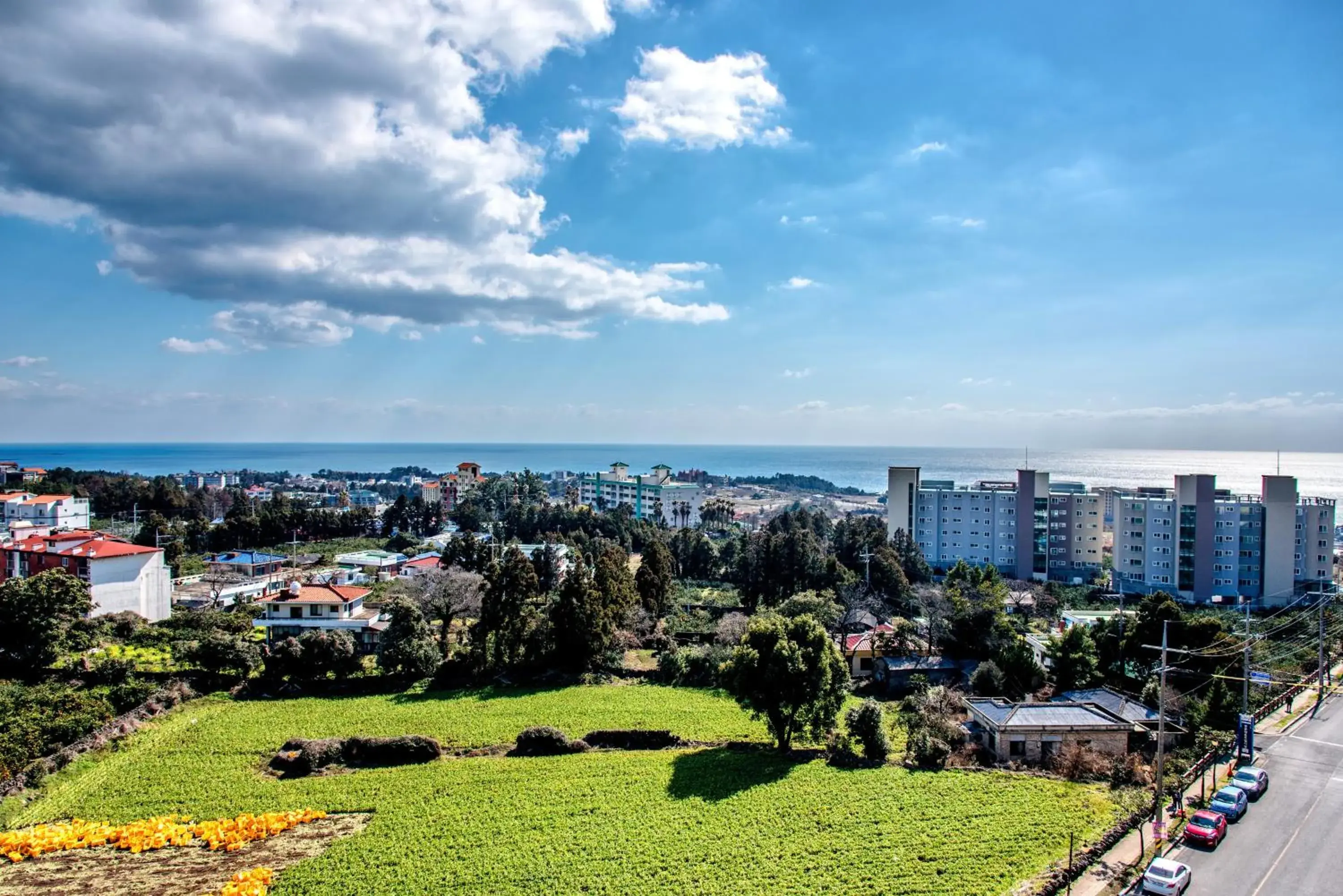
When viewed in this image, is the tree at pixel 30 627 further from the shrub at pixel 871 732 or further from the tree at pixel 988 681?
the tree at pixel 988 681

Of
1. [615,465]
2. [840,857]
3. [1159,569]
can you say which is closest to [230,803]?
[840,857]

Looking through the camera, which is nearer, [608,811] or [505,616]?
[608,811]

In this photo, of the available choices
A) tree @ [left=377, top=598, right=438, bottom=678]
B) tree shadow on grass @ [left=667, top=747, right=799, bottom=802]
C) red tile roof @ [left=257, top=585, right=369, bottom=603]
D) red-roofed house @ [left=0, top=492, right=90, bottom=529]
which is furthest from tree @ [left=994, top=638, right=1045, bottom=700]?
red-roofed house @ [left=0, top=492, right=90, bottom=529]

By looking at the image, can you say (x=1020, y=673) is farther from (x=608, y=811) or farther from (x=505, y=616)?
(x=505, y=616)

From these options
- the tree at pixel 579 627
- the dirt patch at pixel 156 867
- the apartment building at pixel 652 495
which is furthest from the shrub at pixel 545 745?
the apartment building at pixel 652 495

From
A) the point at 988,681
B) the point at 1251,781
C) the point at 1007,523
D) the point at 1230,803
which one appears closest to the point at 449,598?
the point at 988,681

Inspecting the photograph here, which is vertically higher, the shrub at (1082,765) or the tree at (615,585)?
the tree at (615,585)

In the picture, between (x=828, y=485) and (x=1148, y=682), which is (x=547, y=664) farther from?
(x=828, y=485)
